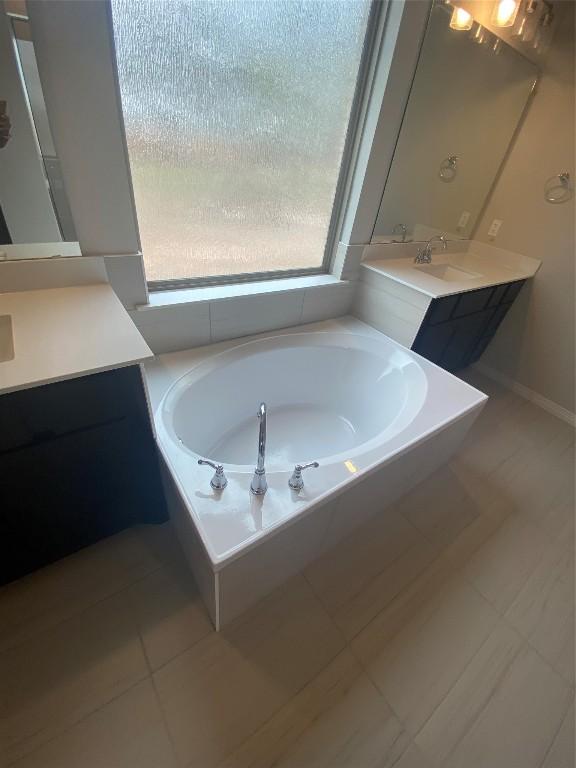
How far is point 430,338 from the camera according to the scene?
1857mm

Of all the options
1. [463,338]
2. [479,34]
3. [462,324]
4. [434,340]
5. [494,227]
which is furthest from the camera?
[494,227]

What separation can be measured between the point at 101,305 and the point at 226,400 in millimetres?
680

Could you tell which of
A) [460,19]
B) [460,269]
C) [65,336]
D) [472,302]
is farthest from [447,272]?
[65,336]

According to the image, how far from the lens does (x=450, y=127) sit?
1846 mm

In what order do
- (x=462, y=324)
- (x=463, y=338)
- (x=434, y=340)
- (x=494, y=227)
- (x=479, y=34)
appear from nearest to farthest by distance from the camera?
(x=479, y=34) → (x=434, y=340) → (x=462, y=324) → (x=463, y=338) → (x=494, y=227)

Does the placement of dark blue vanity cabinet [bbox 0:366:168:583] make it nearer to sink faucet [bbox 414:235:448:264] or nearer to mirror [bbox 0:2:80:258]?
mirror [bbox 0:2:80:258]

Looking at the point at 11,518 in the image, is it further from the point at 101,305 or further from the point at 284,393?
the point at 284,393

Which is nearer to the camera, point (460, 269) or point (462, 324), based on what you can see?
point (462, 324)

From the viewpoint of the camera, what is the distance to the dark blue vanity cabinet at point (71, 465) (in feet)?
2.65

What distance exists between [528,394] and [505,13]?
7.18ft

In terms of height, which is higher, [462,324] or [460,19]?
[460,19]

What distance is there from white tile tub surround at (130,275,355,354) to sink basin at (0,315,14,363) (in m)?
0.44

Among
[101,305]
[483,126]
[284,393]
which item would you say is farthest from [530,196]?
[101,305]

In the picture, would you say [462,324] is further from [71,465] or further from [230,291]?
[71,465]
